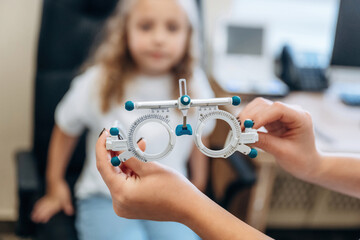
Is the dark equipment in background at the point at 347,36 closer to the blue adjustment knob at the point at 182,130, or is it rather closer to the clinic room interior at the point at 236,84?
the clinic room interior at the point at 236,84

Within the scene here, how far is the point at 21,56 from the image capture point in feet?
3.52

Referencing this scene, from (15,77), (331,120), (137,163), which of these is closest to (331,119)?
(331,120)

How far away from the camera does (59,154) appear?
0.84 meters

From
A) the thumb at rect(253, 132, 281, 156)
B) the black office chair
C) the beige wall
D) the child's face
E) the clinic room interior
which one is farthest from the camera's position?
the beige wall

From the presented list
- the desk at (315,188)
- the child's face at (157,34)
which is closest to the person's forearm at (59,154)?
the child's face at (157,34)

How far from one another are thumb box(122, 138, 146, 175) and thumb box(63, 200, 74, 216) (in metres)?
0.48

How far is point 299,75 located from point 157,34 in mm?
614

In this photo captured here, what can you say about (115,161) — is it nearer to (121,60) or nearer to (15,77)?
(121,60)

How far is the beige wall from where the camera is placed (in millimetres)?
1030

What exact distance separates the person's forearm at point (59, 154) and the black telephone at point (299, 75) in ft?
2.23

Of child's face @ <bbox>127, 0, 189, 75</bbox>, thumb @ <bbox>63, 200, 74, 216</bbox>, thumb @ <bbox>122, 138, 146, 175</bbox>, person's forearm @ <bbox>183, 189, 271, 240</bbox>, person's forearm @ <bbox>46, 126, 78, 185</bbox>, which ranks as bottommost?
thumb @ <bbox>63, 200, 74, 216</bbox>

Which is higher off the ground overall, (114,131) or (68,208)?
(114,131)

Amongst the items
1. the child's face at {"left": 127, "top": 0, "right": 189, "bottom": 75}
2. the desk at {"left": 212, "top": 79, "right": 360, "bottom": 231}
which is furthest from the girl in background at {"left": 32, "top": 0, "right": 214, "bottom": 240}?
the desk at {"left": 212, "top": 79, "right": 360, "bottom": 231}

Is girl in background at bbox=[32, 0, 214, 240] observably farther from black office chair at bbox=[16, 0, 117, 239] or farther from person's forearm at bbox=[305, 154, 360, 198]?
person's forearm at bbox=[305, 154, 360, 198]
